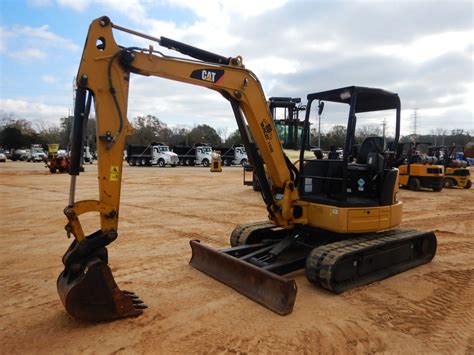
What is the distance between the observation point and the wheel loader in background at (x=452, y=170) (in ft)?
67.6

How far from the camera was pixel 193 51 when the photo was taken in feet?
16.6

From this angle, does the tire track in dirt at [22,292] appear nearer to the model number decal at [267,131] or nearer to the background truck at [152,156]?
the model number decal at [267,131]

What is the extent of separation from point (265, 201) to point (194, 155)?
130 feet

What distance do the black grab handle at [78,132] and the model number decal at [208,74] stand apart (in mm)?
1417

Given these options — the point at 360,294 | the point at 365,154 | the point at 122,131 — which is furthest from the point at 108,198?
the point at 365,154

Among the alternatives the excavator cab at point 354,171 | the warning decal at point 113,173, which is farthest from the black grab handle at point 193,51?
the excavator cab at point 354,171

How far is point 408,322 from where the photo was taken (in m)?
4.40

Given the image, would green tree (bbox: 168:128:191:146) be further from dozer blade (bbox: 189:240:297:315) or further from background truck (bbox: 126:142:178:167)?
dozer blade (bbox: 189:240:297:315)

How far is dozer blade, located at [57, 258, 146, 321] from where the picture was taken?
157 inches

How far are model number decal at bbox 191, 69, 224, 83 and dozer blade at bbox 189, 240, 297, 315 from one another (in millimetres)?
2537

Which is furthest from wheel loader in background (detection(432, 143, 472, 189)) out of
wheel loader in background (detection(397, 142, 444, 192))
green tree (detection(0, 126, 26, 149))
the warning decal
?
green tree (detection(0, 126, 26, 149))

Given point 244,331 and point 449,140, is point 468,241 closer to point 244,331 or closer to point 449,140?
point 244,331

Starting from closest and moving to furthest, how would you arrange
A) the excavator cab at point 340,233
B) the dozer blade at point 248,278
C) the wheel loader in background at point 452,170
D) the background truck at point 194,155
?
the dozer blade at point 248,278 < the excavator cab at point 340,233 < the wheel loader in background at point 452,170 < the background truck at point 194,155

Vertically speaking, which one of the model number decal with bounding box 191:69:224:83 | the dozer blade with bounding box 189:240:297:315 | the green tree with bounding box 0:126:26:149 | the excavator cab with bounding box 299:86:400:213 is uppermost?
the green tree with bounding box 0:126:26:149
